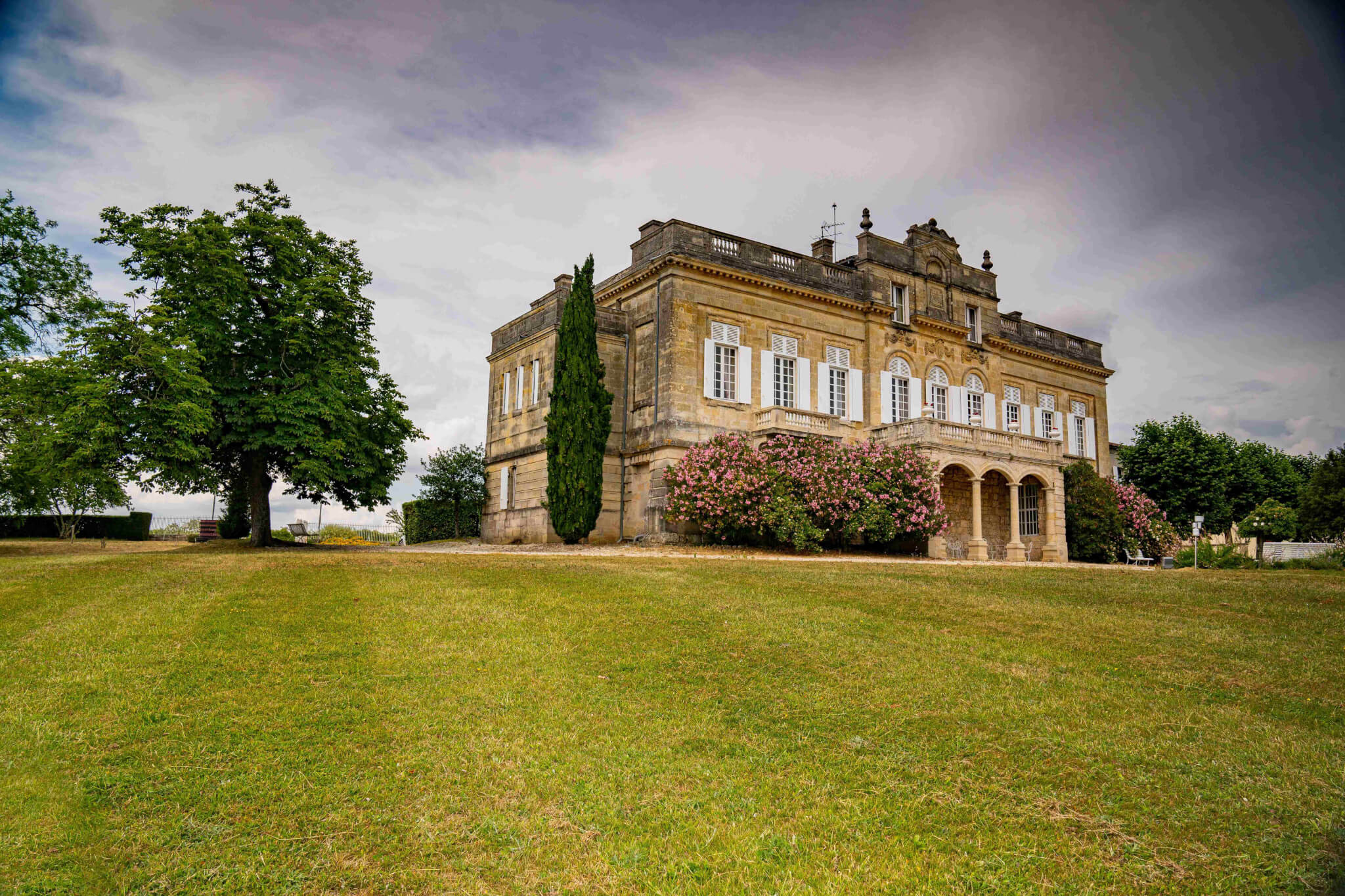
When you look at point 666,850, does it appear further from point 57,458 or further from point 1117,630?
point 57,458

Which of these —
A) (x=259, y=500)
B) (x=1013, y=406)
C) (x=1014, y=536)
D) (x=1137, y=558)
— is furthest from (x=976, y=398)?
(x=259, y=500)

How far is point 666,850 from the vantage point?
509 centimetres

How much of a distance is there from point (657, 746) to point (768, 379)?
70.6 ft

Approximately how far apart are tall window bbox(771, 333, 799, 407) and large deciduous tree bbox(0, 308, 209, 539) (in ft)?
54.3

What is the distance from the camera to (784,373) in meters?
27.9

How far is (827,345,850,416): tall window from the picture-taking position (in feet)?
94.8

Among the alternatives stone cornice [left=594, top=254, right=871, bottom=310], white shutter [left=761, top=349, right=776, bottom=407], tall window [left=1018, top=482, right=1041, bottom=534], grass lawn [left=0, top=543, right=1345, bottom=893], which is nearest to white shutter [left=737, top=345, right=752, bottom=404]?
white shutter [left=761, top=349, right=776, bottom=407]

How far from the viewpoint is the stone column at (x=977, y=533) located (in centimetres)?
2580

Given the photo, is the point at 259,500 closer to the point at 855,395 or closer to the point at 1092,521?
the point at 855,395

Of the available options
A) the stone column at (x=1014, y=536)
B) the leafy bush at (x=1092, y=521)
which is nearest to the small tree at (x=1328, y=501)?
the leafy bush at (x=1092, y=521)

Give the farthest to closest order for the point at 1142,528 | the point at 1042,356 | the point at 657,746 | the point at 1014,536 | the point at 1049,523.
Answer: the point at 1042,356, the point at 1142,528, the point at 1049,523, the point at 1014,536, the point at 657,746

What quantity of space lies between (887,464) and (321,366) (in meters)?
16.4

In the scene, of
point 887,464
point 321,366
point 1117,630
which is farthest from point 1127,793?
point 321,366

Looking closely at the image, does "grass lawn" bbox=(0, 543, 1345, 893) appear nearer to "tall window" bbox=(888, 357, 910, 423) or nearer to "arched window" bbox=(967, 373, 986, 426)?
"tall window" bbox=(888, 357, 910, 423)
